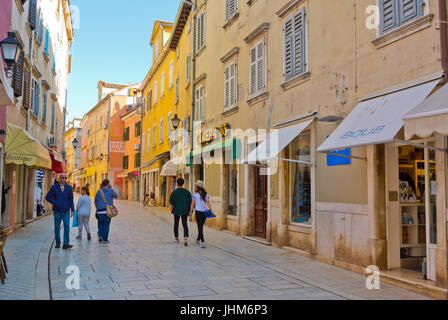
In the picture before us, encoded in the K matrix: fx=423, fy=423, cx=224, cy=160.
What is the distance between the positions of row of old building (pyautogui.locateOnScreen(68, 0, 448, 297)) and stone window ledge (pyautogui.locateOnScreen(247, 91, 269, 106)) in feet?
0.28

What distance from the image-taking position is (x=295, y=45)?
423 inches

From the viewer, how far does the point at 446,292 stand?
5.88 metres

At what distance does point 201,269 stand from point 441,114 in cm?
505

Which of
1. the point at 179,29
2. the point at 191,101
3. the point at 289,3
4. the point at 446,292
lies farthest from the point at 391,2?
the point at 179,29

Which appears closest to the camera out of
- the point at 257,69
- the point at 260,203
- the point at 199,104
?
the point at 257,69

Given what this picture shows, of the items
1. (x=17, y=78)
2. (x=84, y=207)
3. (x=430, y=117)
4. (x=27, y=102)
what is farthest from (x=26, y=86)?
(x=430, y=117)

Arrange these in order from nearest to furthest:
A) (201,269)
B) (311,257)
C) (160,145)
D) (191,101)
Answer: (201,269) → (311,257) → (191,101) → (160,145)

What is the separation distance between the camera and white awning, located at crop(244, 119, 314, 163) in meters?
9.77

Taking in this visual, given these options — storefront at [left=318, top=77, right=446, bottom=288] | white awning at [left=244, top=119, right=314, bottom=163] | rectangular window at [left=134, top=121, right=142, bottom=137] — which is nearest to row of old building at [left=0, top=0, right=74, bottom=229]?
white awning at [left=244, top=119, right=314, bottom=163]

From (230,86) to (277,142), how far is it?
583 cm

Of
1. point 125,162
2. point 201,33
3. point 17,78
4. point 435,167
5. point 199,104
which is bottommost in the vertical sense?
point 435,167

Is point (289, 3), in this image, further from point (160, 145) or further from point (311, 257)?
point (160, 145)

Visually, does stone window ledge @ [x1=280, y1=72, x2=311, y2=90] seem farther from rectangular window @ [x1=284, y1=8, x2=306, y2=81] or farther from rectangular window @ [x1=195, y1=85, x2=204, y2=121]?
rectangular window @ [x1=195, y1=85, x2=204, y2=121]

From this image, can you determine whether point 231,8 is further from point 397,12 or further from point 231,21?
point 397,12
